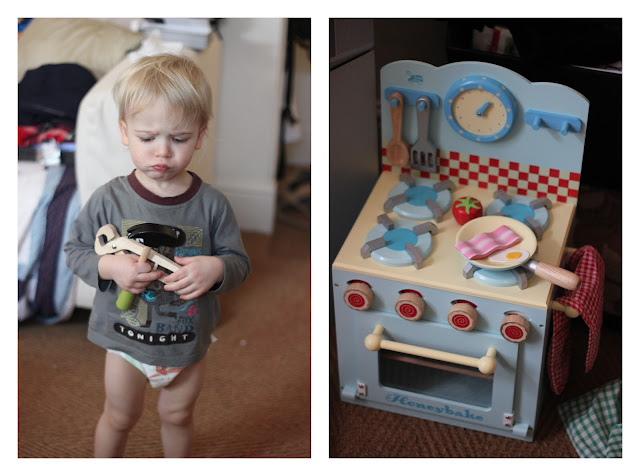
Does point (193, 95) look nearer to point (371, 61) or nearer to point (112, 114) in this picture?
point (112, 114)

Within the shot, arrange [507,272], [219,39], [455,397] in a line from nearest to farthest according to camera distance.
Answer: [219,39], [507,272], [455,397]

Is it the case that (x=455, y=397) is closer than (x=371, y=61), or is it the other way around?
(x=371, y=61)

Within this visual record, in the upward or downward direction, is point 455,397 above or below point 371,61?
below

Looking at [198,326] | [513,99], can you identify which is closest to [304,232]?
[198,326]

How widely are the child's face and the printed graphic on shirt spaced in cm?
8

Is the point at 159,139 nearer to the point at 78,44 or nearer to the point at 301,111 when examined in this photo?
the point at 78,44

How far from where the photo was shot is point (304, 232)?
1272mm

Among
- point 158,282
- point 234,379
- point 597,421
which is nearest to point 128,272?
point 158,282

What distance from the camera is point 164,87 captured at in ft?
3.21

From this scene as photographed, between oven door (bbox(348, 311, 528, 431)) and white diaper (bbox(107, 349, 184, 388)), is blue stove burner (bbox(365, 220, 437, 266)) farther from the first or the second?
white diaper (bbox(107, 349, 184, 388))

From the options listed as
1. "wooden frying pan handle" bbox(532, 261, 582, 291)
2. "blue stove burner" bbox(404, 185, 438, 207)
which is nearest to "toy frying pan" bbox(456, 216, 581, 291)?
"wooden frying pan handle" bbox(532, 261, 582, 291)

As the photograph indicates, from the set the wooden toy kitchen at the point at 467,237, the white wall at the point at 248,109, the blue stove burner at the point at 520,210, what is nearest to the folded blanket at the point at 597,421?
the wooden toy kitchen at the point at 467,237

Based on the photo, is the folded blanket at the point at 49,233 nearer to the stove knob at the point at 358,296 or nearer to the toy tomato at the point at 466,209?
Answer: the stove knob at the point at 358,296
